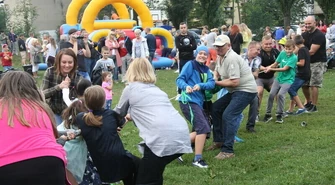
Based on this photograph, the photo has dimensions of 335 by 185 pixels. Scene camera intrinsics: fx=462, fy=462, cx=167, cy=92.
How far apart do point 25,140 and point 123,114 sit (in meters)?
1.69

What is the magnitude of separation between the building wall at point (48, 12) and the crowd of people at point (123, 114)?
5187 cm

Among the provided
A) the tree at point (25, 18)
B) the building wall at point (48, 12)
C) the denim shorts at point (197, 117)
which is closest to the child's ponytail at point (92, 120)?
the denim shorts at point (197, 117)

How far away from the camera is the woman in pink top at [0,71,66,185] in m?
2.91

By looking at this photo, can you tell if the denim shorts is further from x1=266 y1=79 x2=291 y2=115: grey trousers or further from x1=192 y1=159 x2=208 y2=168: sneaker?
x1=266 y1=79 x2=291 y2=115: grey trousers

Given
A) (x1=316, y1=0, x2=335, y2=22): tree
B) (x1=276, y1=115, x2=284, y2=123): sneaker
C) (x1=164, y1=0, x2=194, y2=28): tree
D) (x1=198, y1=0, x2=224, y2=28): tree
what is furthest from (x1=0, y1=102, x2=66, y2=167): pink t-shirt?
(x1=164, y1=0, x2=194, y2=28): tree

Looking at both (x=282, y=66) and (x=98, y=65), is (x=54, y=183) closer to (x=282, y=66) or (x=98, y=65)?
(x=282, y=66)

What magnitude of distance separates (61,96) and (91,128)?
1.20 meters

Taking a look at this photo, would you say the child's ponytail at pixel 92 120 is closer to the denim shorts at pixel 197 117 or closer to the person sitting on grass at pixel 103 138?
the person sitting on grass at pixel 103 138

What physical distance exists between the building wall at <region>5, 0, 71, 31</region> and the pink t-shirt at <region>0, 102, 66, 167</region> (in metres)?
57.4

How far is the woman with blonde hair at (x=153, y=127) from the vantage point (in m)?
4.44

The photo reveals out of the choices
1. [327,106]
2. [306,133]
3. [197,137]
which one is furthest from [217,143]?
[327,106]

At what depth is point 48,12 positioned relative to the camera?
59.2 metres

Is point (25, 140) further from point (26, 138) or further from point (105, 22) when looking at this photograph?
point (105, 22)

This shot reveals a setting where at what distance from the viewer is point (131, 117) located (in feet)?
15.3
